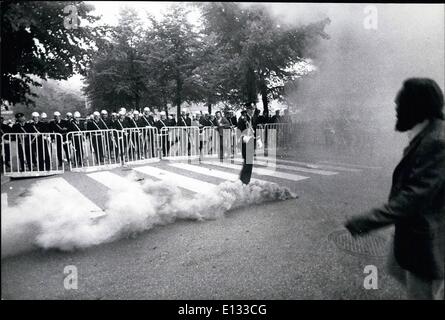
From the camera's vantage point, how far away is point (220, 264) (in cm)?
329

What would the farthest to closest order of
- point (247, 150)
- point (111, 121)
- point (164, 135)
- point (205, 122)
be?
point (205, 122), point (164, 135), point (111, 121), point (247, 150)

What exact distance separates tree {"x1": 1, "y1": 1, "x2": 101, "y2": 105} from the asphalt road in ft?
4.96

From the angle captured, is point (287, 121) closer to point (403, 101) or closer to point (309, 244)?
point (309, 244)

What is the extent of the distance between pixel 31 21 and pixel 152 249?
100 inches

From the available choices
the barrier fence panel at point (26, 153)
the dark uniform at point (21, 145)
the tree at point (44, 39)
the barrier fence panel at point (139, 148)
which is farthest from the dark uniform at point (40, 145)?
the tree at point (44, 39)

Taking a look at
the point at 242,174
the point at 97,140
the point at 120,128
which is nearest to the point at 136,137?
the point at 120,128

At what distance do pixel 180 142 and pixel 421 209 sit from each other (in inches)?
406

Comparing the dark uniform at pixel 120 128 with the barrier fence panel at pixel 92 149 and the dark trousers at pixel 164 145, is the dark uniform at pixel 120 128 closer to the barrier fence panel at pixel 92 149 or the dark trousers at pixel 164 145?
the barrier fence panel at pixel 92 149

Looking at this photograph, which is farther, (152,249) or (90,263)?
(152,249)

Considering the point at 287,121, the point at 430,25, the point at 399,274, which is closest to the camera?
the point at 399,274

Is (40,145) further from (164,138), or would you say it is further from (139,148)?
(164,138)

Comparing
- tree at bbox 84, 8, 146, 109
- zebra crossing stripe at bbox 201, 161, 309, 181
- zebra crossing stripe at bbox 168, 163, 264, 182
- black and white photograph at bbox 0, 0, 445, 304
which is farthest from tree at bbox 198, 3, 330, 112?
tree at bbox 84, 8, 146, 109
